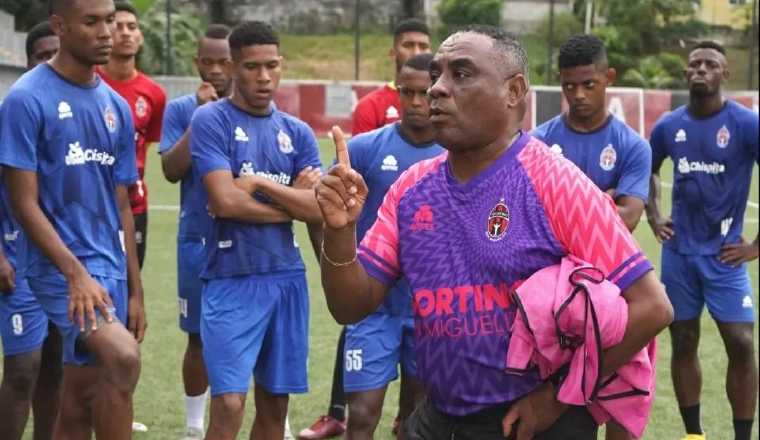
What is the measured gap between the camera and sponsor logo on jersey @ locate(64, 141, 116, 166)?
614 cm

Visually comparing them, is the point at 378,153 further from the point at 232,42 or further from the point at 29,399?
the point at 29,399

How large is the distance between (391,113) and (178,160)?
1.77 meters

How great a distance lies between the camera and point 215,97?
27.8 feet

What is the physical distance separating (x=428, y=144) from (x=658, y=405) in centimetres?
324

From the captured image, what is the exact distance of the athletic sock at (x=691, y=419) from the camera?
8.27m

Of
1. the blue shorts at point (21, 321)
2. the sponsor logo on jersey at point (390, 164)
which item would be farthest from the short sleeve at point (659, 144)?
the blue shorts at point (21, 321)

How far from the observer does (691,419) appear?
828cm

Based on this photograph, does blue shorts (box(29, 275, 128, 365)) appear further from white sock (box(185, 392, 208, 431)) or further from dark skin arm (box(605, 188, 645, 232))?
dark skin arm (box(605, 188, 645, 232))

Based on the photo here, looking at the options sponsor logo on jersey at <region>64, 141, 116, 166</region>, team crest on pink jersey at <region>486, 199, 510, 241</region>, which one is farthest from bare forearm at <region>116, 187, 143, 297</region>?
team crest on pink jersey at <region>486, 199, 510, 241</region>

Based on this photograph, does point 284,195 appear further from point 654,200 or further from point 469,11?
point 469,11

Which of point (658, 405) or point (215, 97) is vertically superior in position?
point (215, 97)

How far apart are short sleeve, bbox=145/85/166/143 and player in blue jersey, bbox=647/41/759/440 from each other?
3.37 m

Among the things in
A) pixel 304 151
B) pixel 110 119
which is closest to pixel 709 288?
pixel 304 151

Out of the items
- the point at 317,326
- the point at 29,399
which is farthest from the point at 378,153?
the point at 317,326
